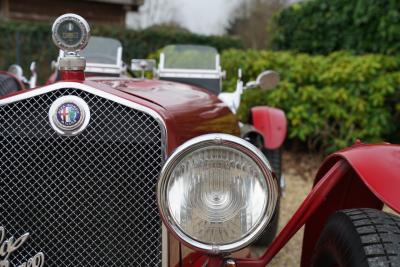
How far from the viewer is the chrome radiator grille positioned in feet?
5.99

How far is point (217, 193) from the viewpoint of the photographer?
5.37 feet

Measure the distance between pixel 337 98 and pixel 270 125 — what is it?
9.76 ft

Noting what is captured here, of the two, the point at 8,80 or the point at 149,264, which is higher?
the point at 8,80

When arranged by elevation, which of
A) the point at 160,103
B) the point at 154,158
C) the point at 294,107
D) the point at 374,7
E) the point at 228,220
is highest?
the point at 374,7

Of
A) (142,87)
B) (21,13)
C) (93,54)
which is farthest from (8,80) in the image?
(21,13)

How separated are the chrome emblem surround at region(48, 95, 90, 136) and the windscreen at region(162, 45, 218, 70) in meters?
2.25


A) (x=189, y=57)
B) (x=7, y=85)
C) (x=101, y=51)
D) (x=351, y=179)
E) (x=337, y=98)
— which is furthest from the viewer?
(x=337, y=98)

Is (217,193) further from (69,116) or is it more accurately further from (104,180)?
(69,116)

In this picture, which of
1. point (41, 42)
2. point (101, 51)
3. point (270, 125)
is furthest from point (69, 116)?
point (41, 42)

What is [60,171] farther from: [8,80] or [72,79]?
[8,80]

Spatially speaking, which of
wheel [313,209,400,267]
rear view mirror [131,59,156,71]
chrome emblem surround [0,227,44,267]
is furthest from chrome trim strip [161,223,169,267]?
rear view mirror [131,59,156,71]

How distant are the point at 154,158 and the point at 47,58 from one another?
943 cm

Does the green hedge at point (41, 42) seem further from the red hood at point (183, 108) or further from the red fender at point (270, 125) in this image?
the red hood at point (183, 108)

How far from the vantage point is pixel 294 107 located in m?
7.06
